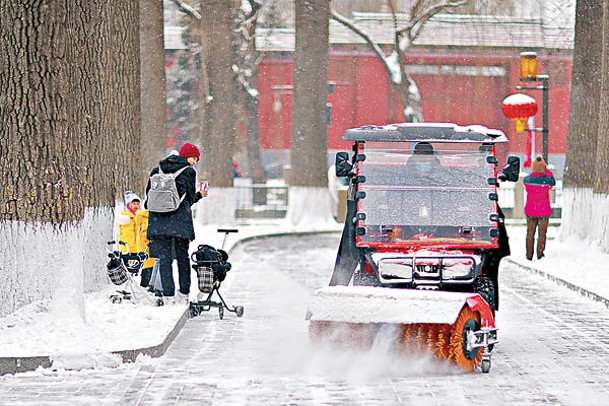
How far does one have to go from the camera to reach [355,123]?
6031 cm

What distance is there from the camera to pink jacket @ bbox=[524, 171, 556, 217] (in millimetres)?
23156

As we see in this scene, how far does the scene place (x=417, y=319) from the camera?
437 inches

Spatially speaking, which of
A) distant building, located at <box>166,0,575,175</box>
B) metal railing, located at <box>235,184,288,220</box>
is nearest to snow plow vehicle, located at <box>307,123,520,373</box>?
metal railing, located at <box>235,184,288,220</box>

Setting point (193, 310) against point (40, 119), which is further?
point (193, 310)

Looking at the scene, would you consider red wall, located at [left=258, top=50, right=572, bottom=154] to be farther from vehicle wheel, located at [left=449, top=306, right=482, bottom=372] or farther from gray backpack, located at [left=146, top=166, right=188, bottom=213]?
vehicle wheel, located at [left=449, top=306, right=482, bottom=372]

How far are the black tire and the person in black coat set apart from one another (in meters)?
3.44

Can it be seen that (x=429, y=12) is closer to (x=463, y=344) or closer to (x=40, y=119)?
(x=40, y=119)

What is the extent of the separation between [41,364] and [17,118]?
2.33m

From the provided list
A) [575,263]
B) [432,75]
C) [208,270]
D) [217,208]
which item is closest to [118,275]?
[208,270]

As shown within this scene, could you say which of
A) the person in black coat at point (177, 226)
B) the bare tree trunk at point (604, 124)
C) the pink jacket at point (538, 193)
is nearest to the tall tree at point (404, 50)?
the pink jacket at point (538, 193)

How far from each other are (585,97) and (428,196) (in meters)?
13.8

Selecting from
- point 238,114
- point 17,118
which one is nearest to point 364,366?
point 17,118

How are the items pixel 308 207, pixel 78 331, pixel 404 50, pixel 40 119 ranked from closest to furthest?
pixel 78 331, pixel 40 119, pixel 308 207, pixel 404 50

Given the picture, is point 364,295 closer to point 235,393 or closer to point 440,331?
point 440,331
